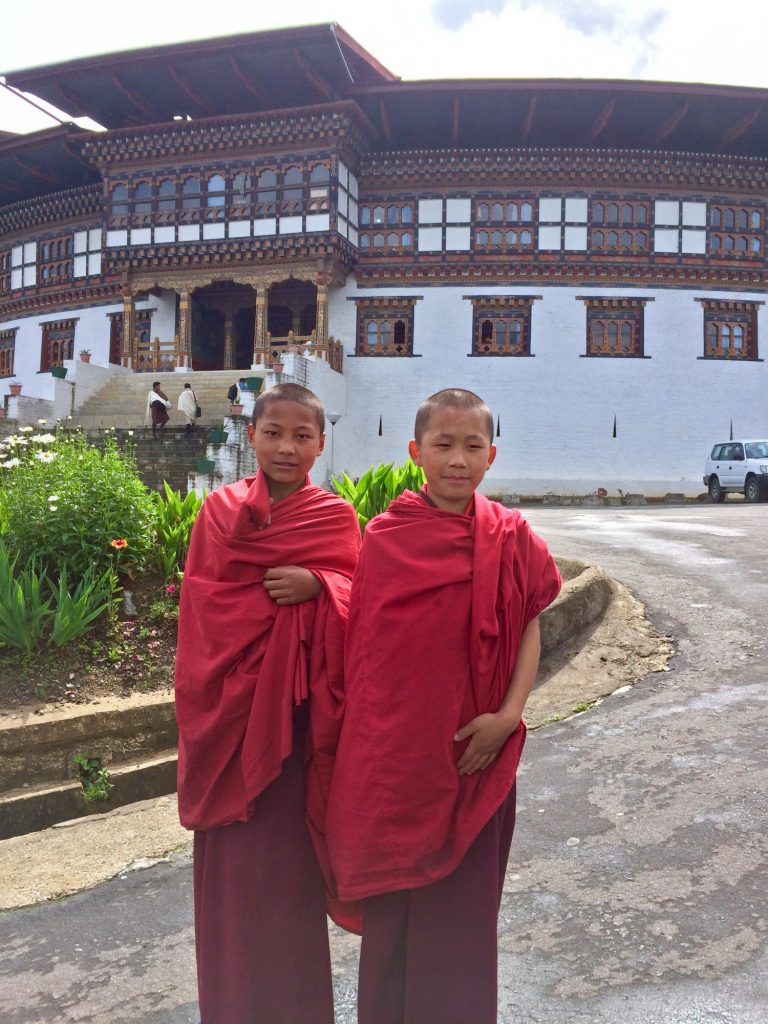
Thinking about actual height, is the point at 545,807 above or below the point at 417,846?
below

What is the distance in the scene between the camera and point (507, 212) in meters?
24.2

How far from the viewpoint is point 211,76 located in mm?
23078

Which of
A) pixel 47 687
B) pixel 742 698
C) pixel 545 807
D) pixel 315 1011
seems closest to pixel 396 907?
pixel 315 1011

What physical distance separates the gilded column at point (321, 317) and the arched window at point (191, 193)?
4.91 m

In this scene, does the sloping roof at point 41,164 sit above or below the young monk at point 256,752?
above

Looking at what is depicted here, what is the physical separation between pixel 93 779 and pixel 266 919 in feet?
7.88

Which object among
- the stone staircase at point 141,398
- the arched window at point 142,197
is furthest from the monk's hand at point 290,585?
the arched window at point 142,197

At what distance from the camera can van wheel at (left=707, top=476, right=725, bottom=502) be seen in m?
21.7

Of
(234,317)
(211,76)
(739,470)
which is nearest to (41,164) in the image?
(211,76)

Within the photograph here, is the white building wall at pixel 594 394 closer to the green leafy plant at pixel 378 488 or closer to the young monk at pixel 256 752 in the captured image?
the green leafy plant at pixel 378 488

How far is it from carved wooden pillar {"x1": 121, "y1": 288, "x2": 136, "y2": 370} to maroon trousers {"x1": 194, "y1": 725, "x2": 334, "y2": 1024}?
79.4 ft

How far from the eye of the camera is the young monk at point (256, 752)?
A: 1.90 meters

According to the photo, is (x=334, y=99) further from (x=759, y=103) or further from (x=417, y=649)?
(x=417, y=649)

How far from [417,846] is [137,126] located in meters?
26.8
